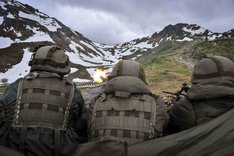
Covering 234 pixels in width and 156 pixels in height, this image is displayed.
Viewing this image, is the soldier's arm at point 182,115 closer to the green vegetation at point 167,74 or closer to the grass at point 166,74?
the green vegetation at point 167,74

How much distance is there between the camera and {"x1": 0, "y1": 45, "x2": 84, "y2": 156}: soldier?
5105 millimetres

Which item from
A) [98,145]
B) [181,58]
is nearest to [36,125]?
[98,145]

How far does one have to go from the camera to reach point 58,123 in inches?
213

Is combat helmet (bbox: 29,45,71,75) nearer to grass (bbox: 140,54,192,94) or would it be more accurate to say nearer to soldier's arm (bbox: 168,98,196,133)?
soldier's arm (bbox: 168,98,196,133)

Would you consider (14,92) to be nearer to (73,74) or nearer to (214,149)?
(214,149)

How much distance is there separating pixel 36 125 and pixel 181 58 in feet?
217

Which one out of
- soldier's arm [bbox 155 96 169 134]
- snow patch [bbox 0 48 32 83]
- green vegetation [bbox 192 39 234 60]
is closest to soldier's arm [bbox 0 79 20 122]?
soldier's arm [bbox 155 96 169 134]

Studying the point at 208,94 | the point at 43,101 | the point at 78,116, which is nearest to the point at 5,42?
the point at 78,116

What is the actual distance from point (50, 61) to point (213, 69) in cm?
237

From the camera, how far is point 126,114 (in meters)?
5.45

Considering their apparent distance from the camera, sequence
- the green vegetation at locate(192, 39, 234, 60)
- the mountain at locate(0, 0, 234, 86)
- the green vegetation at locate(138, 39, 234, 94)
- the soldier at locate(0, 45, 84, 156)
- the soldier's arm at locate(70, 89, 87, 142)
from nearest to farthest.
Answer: the soldier at locate(0, 45, 84, 156) → the soldier's arm at locate(70, 89, 87, 142) → the green vegetation at locate(138, 39, 234, 94) → the green vegetation at locate(192, 39, 234, 60) → the mountain at locate(0, 0, 234, 86)

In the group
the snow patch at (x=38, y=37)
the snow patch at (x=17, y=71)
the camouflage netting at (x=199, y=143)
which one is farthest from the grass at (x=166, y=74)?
the snow patch at (x=38, y=37)

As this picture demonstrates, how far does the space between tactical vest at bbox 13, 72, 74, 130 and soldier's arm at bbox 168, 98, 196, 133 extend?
1.53 meters

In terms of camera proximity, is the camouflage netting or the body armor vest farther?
the body armor vest
